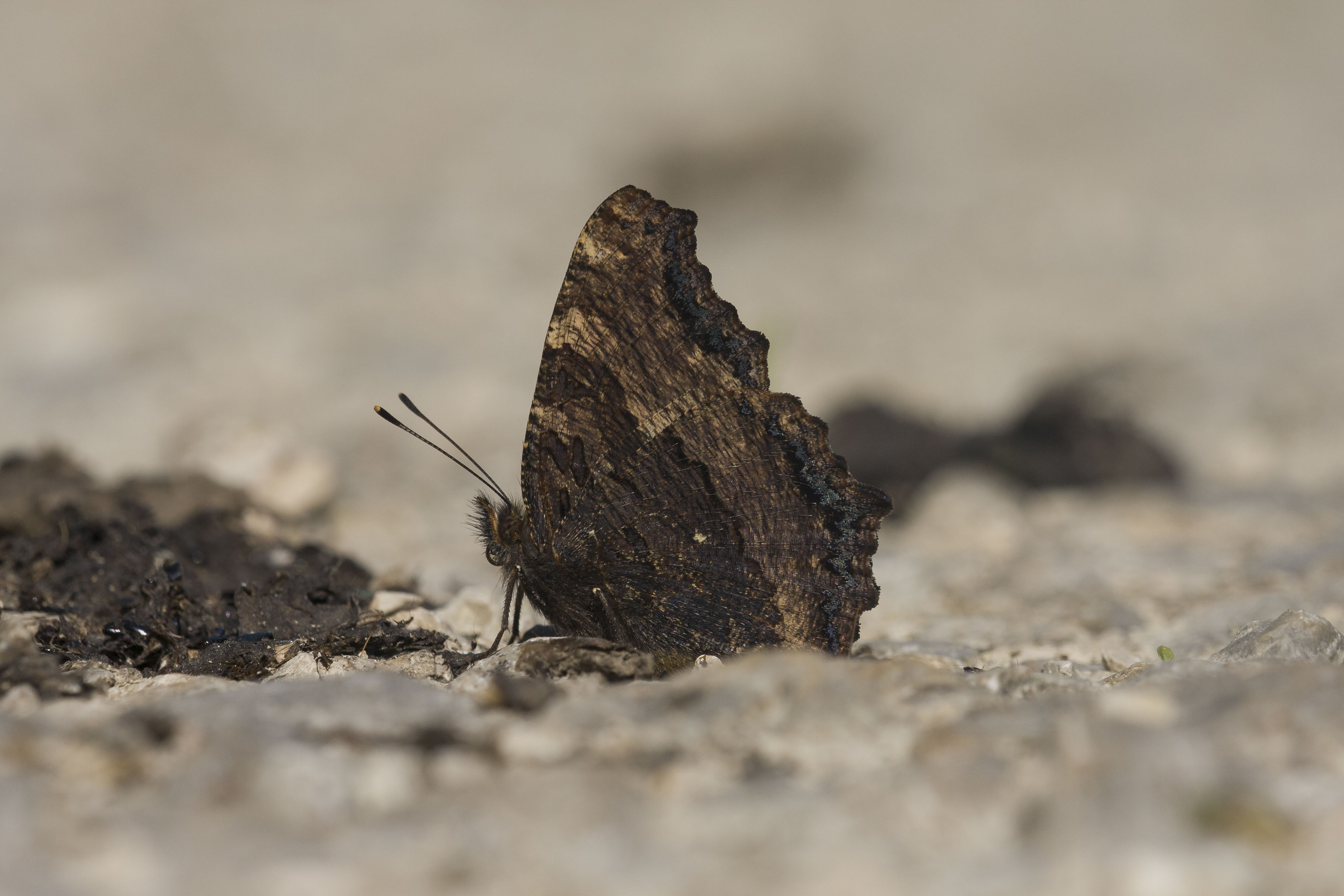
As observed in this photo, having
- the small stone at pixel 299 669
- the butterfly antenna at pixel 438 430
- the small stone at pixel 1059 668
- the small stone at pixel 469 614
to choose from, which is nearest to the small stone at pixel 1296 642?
the small stone at pixel 1059 668

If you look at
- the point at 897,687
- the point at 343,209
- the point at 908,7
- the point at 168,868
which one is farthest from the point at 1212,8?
the point at 168,868

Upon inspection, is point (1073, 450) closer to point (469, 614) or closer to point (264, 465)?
point (469, 614)

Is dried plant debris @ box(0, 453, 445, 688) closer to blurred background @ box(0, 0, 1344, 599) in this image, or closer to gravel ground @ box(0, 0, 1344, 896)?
gravel ground @ box(0, 0, 1344, 896)

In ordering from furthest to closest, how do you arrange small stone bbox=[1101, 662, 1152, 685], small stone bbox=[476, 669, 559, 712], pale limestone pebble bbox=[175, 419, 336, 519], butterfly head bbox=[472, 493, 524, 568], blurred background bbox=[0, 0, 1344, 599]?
blurred background bbox=[0, 0, 1344, 599] < pale limestone pebble bbox=[175, 419, 336, 519] < butterfly head bbox=[472, 493, 524, 568] < small stone bbox=[1101, 662, 1152, 685] < small stone bbox=[476, 669, 559, 712]

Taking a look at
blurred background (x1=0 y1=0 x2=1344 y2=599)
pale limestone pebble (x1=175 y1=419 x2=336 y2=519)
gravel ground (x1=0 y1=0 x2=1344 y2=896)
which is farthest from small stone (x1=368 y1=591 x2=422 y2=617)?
pale limestone pebble (x1=175 y1=419 x2=336 y2=519)

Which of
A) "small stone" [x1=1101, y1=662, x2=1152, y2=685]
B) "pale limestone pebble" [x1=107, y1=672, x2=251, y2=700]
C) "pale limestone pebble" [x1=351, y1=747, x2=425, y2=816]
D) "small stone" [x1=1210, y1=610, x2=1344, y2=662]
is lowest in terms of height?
"pale limestone pebble" [x1=351, y1=747, x2=425, y2=816]

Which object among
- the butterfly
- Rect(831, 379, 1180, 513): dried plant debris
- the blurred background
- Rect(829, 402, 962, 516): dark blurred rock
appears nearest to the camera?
the butterfly

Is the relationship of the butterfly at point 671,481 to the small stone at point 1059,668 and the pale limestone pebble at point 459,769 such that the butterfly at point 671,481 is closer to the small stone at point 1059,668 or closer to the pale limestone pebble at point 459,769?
the small stone at point 1059,668

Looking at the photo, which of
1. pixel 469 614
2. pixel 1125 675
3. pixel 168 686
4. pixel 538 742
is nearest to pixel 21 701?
pixel 168 686
